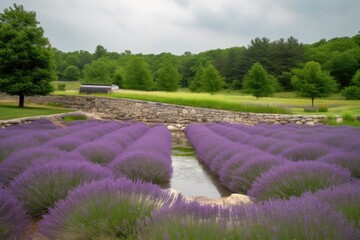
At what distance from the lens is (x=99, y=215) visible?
244 cm

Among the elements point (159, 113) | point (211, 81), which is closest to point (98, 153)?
point (159, 113)

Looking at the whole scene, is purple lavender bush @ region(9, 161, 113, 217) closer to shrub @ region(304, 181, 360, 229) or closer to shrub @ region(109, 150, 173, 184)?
shrub @ region(109, 150, 173, 184)

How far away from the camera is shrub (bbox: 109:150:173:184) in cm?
526

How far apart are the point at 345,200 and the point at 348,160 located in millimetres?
2780

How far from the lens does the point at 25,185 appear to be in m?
3.53

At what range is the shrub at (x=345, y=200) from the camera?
7.26ft

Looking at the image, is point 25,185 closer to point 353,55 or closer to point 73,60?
point 353,55

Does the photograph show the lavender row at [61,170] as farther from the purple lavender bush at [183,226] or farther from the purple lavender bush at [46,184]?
the purple lavender bush at [183,226]

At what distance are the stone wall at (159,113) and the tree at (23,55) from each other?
5397 mm

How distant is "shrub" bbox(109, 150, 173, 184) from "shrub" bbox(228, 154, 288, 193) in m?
1.18

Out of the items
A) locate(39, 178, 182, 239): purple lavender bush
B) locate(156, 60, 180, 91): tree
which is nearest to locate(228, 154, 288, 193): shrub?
locate(39, 178, 182, 239): purple lavender bush

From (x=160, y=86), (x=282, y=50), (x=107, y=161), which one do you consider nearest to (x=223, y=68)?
(x=282, y=50)

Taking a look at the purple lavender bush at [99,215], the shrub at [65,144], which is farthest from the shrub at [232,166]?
the shrub at [65,144]

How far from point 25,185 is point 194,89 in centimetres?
4627
